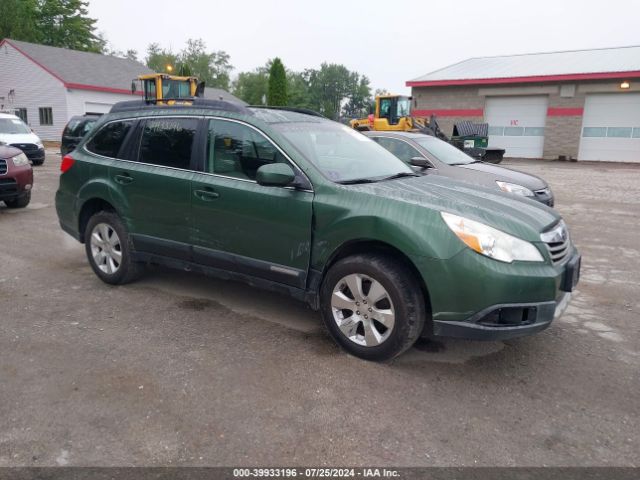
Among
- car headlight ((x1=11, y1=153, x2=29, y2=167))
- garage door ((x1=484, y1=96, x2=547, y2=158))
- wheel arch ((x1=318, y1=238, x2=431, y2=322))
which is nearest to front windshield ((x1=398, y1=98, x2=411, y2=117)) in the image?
garage door ((x1=484, y1=96, x2=547, y2=158))

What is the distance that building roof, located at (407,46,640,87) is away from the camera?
25812 mm

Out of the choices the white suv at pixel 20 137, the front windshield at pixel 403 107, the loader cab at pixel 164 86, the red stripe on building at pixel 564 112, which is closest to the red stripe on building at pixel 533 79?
the red stripe on building at pixel 564 112

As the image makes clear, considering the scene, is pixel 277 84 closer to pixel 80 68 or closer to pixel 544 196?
pixel 80 68

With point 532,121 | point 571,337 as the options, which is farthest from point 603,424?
point 532,121

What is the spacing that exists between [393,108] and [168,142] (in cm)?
1854

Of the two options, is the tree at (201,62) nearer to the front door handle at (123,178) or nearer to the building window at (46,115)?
the building window at (46,115)

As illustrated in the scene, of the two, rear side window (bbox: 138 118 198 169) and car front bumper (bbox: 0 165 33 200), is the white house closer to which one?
car front bumper (bbox: 0 165 33 200)

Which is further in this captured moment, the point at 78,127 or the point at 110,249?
the point at 78,127

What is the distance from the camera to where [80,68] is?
33.9 meters

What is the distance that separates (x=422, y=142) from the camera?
818 cm

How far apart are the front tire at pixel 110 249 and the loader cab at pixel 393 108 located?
18071mm

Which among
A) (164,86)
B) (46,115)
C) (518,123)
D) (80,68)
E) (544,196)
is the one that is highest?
(80,68)

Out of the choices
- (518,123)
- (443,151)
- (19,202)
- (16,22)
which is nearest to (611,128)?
(518,123)

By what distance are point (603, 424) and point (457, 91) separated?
29.5 m
